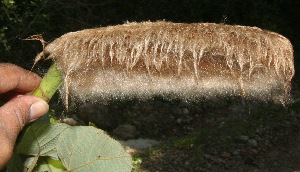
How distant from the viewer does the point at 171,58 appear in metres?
0.91

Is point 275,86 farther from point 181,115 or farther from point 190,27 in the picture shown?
point 181,115

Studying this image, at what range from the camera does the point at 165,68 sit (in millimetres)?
916

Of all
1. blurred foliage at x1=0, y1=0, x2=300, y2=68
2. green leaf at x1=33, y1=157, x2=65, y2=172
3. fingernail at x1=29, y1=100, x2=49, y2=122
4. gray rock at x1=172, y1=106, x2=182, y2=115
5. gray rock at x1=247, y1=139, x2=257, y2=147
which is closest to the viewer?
fingernail at x1=29, y1=100, x2=49, y2=122

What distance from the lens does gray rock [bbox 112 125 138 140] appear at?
5.66 m

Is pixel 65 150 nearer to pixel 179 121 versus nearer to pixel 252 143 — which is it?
pixel 252 143

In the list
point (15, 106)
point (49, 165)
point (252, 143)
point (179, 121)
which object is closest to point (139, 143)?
point (179, 121)

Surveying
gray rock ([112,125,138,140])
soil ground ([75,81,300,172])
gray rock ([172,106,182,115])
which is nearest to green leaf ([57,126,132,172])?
soil ground ([75,81,300,172])

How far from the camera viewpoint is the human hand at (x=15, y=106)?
981 millimetres

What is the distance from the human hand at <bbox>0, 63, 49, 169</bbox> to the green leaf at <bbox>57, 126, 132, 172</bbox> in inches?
3.9

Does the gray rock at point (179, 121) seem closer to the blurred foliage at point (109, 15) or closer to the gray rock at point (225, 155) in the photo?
the gray rock at point (225, 155)

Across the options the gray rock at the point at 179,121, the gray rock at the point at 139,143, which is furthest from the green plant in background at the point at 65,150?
the gray rock at the point at 179,121

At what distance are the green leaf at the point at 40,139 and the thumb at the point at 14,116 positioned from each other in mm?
49

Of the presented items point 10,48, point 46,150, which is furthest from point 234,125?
point 46,150

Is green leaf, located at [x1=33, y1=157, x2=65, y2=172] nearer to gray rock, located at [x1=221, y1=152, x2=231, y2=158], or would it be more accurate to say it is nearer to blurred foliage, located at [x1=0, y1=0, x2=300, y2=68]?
gray rock, located at [x1=221, y1=152, x2=231, y2=158]
